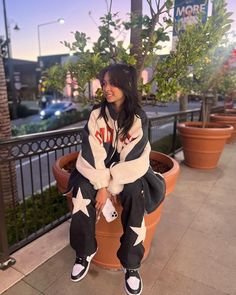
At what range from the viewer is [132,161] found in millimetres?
1379

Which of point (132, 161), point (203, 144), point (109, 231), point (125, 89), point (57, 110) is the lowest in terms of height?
point (57, 110)

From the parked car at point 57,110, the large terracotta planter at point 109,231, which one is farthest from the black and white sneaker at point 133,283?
the parked car at point 57,110

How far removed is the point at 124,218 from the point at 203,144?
2.60 metres

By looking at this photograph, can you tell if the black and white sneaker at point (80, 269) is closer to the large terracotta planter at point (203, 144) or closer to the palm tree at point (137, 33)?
the palm tree at point (137, 33)

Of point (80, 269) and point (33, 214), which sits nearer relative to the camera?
point (80, 269)

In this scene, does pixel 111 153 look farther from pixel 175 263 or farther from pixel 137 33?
pixel 137 33

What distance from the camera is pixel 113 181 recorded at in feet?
4.52

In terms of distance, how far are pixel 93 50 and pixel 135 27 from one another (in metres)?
0.40

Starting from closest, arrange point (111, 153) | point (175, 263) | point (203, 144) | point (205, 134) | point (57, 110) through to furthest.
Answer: point (111, 153) < point (175, 263) < point (205, 134) < point (203, 144) < point (57, 110)

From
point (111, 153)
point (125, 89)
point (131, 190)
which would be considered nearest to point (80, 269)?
point (131, 190)

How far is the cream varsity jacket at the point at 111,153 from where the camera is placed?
53.9 inches

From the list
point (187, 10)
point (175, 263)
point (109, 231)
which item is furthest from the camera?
point (187, 10)

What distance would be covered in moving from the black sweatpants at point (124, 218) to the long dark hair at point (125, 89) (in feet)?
1.19

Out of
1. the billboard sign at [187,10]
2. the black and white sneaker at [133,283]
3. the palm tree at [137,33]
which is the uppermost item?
the billboard sign at [187,10]
